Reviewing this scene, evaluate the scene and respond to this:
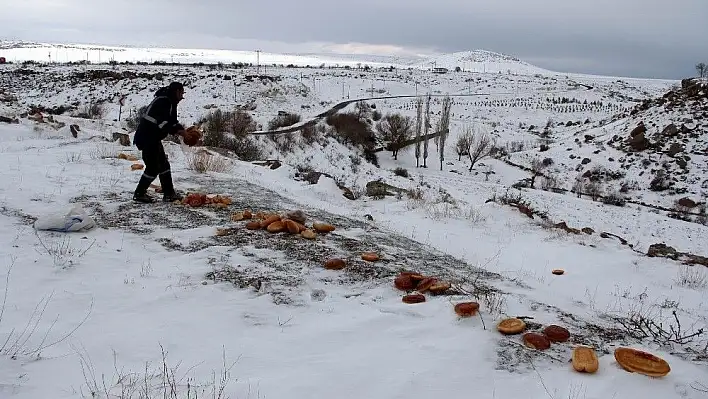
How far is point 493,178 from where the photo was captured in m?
33.3

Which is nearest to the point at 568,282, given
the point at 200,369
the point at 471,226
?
the point at 471,226

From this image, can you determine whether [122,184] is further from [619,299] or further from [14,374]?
[619,299]

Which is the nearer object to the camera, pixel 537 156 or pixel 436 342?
pixel 436 342

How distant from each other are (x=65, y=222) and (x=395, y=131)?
122 feet

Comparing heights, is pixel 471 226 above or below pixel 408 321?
below

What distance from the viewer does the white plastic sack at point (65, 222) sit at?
5746 mm

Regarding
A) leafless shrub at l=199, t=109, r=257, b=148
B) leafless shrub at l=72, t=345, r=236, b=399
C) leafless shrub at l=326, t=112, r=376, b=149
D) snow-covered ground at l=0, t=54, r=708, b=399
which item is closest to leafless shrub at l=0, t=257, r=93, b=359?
snow-covered ground at l=0, t=54, r=708, b=399

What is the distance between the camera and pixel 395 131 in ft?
137

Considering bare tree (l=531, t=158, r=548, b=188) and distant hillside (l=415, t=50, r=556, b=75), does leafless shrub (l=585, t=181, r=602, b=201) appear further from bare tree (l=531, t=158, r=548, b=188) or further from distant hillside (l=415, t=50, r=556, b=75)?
distant hillside (l=415, t=50, r=556, b=75)

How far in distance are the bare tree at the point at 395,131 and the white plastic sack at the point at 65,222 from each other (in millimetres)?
35690

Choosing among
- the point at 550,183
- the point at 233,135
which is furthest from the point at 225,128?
the point at 550,183

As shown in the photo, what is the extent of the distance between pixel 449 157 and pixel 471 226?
32.6 m

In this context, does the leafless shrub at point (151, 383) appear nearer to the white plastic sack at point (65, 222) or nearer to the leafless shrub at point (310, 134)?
the white plastic sack at point (65, 222)

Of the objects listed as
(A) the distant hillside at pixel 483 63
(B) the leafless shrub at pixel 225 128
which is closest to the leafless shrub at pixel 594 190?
(B) the leafless shrub at pixel 225 128
